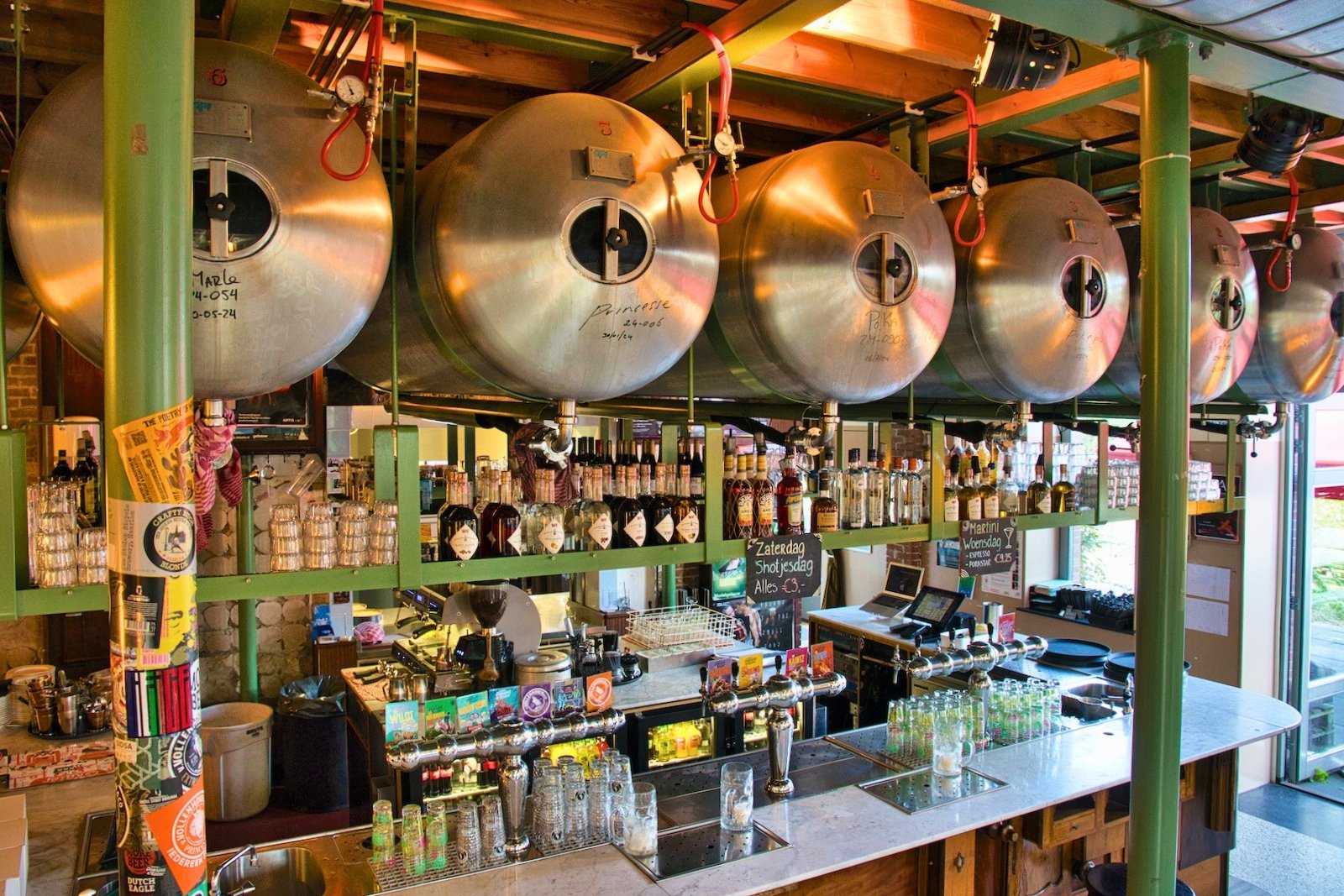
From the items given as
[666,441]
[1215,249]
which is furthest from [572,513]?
[1215,249]

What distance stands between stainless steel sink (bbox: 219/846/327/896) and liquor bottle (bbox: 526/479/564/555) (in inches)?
50.7

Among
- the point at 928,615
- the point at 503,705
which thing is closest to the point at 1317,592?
the point at 928,615

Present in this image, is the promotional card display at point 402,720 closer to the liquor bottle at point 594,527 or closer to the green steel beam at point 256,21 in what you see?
the liquor bottle at point 594,527

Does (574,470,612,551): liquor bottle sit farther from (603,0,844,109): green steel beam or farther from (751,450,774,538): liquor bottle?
(603,0,844,109): green steel beam

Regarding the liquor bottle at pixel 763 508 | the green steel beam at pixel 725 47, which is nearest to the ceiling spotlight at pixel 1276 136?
the green steel beam at pixel 725 47

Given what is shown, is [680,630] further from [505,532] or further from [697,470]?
[505,532]

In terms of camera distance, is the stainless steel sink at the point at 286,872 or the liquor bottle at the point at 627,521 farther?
the stainless steel sink at the point at 286,872

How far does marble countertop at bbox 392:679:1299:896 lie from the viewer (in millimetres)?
2826

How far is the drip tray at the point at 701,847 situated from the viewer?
2908 millimetres

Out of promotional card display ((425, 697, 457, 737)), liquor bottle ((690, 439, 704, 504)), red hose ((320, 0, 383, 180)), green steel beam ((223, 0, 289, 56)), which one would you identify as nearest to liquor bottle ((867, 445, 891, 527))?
liquor bottle ((690, 439, 704, 504))

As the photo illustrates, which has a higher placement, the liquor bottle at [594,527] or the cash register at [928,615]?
the liquor bottle at [594,527]

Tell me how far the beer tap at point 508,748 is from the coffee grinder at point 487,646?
70 cm

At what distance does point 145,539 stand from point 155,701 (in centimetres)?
26

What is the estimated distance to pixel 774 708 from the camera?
360 cm
